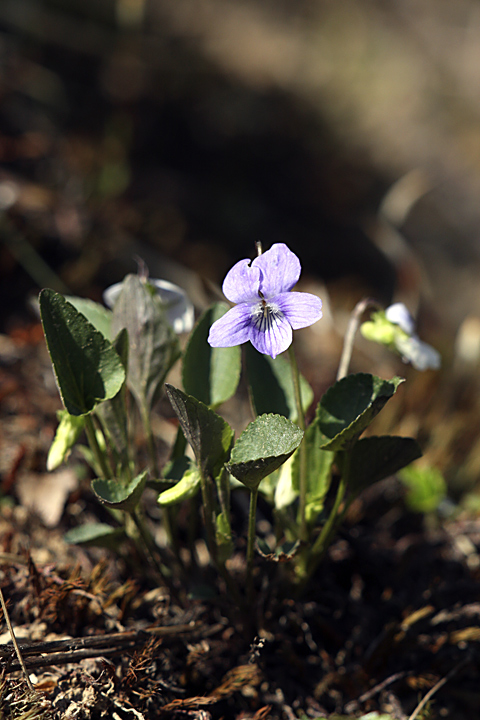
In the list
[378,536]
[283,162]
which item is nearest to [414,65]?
[283,162]

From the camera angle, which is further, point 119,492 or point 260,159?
point 260,159

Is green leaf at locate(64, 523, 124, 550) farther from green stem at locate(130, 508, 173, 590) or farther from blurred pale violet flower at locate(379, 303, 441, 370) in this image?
blurred pale violet flower at locate(379, 303, 441, 370)

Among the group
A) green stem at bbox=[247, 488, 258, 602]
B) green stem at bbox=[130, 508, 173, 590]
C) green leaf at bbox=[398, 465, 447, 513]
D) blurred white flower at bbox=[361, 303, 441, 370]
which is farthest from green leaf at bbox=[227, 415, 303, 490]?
green leaf at bbox=[398, 465, 447, 513]

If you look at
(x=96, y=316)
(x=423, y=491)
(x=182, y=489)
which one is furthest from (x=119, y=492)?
(x=423, y=491)

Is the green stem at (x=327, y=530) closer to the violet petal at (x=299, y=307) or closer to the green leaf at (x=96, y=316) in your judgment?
the violet petal at (x=299, y=307)

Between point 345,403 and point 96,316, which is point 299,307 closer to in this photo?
point 345,403

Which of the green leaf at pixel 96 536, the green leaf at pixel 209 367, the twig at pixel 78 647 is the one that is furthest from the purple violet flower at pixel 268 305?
the twig at pixel 78 647
